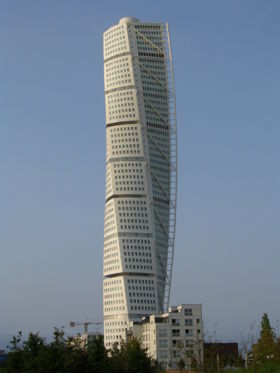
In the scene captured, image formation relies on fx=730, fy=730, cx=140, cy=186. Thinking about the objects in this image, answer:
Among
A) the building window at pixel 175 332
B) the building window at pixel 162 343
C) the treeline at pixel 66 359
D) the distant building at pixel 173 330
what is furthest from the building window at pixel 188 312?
the treeline at pixel 66 359

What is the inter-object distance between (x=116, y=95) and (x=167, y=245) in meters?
38.0

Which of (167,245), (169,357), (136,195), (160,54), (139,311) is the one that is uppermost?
(160,54)

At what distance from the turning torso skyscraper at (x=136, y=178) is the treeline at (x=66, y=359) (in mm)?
89545

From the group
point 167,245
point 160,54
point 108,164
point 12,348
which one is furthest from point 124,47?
point 12,348

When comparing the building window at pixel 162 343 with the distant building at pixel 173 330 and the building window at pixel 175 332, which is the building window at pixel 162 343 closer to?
the distant building at pixel 173 330

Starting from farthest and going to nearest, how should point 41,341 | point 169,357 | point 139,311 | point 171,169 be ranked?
point 171,169
point 139,311
point 169,357
point 41,341

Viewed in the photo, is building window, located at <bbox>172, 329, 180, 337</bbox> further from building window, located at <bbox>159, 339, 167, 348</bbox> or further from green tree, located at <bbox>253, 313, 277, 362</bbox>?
green tree, located at <bbox>253, 313, 277, 362</bbox>

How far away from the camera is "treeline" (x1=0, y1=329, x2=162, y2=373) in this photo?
62.6 metres

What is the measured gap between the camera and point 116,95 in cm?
17562

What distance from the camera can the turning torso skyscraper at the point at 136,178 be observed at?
166125mm

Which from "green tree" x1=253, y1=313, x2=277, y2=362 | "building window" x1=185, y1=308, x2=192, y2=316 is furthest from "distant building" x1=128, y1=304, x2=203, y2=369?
"green tree" x1=253, y1=313, x2=277, y2=362

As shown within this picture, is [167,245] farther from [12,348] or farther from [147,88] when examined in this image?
[12,348]

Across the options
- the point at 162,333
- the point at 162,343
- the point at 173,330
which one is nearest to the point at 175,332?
the point at 173,330

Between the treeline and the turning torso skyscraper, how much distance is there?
89.5m
